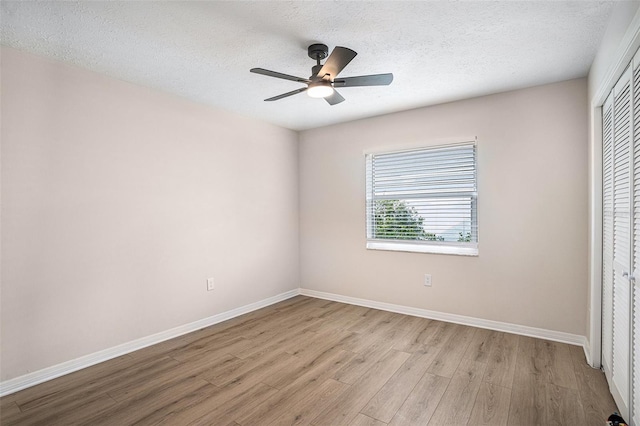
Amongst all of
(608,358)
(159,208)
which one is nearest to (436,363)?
(608,358)

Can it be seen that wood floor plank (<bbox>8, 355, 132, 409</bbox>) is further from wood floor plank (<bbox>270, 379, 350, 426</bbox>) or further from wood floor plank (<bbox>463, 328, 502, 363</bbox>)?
wood floor plank (<bbox>463, 328, 502, 363</bbox>)

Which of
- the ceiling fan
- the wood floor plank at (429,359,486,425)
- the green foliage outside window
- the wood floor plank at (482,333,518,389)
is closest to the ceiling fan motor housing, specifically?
the ceiling fan

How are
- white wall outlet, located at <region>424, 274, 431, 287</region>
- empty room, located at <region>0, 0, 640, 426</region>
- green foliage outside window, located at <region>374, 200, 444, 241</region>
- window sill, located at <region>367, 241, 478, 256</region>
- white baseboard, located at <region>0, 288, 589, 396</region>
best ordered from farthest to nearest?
1. green foliage outside window, located at <region>374, 200, 444, 241</region>
2. white wall outlet, located at <region>424, 274, 431, 287</region>
3. window sill, located at <region>367, 241, 478, 256</region>
4. white baseboard, located at <region>0, 288, 589, 396</region>
5. empty room, located at <region>0, 0, 640, 426</region>

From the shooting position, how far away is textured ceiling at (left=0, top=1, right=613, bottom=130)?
1.89 metres

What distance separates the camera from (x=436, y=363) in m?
2.60

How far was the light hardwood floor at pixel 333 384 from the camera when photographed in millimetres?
1953

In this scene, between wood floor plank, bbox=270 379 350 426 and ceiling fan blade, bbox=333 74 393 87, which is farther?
ceiling fan blade, bbox=333 74 393 87

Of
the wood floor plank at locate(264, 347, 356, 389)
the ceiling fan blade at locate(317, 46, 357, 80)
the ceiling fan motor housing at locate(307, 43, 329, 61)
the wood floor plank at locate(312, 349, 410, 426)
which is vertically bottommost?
the wood floor plank at locate(264, 347, 356, 389)

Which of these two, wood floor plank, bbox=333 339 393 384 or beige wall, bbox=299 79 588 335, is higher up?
beige wall, bbox=299 79 588 335

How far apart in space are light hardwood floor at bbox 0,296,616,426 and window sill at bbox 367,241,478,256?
81 cm

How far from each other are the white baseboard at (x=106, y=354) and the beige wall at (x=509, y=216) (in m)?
1.72

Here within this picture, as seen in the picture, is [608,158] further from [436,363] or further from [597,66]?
[436,363]

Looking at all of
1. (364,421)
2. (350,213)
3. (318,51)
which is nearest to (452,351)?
(364,421)

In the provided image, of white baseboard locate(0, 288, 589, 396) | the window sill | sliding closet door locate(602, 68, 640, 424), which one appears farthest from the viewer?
the window sill
